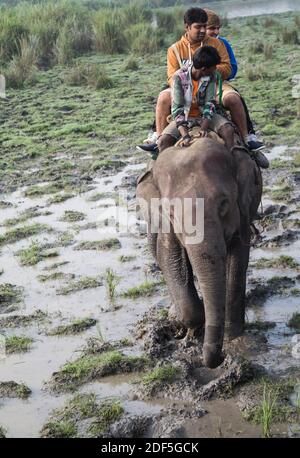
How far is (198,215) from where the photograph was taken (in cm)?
536

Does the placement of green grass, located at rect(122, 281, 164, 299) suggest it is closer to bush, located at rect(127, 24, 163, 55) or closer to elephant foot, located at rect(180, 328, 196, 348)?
elephant foot, located at rect(180, 328, 196, 348)

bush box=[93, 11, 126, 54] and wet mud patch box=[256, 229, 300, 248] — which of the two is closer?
wet mud patch box=[256, 229, 300, 248]

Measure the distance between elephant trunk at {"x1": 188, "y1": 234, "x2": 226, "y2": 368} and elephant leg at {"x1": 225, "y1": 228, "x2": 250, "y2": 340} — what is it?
88cm

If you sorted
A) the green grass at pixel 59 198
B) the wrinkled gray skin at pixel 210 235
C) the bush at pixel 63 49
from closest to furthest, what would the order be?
the wrinkled gray skin at pixel 210 235
the green grass at pixel 59 198
the bush at pixel 63 49

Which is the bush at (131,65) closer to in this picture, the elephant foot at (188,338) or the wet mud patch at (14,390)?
the elephant foot at (188,338)

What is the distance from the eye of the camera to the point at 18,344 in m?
6.99

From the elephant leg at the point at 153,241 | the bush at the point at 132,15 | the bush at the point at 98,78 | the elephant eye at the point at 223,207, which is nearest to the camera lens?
the elephant eye at the point at 223,207

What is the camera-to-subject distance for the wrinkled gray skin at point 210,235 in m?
5.36

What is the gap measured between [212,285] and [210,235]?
0.31 meters

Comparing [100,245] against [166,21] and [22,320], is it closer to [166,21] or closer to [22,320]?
[22,320]

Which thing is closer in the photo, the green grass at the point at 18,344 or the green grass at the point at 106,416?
the green grass at the point at 106,416

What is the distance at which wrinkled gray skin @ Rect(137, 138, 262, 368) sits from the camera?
5.36 m

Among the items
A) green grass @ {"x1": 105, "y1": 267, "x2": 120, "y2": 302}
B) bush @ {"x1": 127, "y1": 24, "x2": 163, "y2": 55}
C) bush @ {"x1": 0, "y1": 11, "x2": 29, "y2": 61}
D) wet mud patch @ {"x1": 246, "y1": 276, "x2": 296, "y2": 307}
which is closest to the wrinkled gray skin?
wet mud patch @ {"x1": 246, "y1": 276, "x2": 296, "y2": 307}

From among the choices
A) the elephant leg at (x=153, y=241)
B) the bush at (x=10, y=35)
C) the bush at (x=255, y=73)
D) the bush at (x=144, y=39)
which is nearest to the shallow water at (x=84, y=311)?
the elephant leg at (x=153, y=241)
